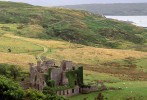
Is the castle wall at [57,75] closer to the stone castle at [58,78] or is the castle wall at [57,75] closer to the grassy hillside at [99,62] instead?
A: the stone castle at [58,78]

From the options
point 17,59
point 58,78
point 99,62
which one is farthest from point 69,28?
point 58,78

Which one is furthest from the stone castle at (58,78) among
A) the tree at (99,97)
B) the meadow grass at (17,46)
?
the meadow grass at (17,46)

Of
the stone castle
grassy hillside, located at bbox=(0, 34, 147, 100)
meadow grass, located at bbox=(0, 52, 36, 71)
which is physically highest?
the stone castle

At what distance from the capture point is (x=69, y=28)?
164 meters

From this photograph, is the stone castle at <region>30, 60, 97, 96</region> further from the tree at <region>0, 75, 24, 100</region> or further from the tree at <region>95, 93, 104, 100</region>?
the tree at <region>0, 75, 24, 100</region>

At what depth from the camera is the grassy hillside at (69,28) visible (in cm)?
15462

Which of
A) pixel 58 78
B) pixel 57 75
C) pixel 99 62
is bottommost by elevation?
pixel 99 62

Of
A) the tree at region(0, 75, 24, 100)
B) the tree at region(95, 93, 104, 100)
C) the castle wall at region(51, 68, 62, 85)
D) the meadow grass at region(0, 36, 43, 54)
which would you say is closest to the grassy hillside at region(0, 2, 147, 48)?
the meadow grass at region(0, 36, 43, 54)

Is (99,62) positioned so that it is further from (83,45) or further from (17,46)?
(83,45)

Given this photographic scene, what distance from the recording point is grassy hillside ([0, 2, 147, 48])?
155 m

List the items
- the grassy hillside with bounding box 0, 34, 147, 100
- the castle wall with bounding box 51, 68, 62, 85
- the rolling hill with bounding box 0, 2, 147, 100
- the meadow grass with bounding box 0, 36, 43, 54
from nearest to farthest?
the castle wall with bounding box 51, 68, 62, 85 < the grassy hillside with bounding box 0, 34, 147, 100 < the rolling hill with bounding box 0, 2, 147, 100 < the meadow grass with bounding box 0, 36, 43, 54

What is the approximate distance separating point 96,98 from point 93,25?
4603 inches

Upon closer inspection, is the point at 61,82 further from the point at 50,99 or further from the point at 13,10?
the point at 13,10

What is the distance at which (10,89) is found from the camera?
5706cm
